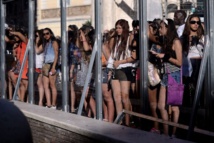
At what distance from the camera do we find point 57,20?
9.16 metres

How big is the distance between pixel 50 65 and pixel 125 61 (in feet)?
7.79

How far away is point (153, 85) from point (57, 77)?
2.81 meters

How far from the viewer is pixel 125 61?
752cm

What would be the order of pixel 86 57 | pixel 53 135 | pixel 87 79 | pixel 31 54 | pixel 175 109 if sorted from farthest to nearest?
pixel 31 54 → pixel 86 57 → pixel 87 79 → pixel 53 135 → pixel 175 109

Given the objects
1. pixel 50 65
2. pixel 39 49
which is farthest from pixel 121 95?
pixel 39 49

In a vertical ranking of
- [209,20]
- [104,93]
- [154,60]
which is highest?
[209,20]

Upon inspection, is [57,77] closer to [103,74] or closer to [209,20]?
[103,74]

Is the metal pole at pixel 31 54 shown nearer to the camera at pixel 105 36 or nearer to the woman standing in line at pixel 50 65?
the woman standing in line at pixel 50 65

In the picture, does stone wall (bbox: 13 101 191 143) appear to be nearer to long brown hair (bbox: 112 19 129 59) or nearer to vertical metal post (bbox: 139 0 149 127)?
vertical metal post (bbox: 139 0 149 127)

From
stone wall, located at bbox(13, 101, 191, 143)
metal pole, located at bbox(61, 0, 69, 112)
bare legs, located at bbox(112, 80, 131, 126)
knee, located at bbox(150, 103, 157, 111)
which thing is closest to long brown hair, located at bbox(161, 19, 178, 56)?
knee, located at bbox(150, 103, 157, 111)

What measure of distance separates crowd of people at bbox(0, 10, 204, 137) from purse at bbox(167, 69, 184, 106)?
0.06 meters

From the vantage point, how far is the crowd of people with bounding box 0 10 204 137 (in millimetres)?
6348

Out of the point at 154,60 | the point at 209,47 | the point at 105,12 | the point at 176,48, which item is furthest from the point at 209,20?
the point at 105,12

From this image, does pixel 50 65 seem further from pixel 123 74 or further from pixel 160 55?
pixel 160 55
